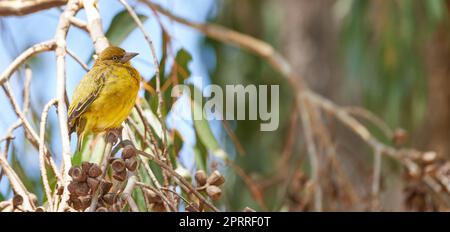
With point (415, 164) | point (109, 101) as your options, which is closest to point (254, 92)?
point (415, 164)

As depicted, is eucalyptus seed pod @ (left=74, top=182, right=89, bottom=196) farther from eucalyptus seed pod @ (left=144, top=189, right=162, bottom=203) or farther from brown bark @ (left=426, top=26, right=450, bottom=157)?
brown bark @ (left=426, top=26, right=450, bottom=157)

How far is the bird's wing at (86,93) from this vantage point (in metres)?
1.69

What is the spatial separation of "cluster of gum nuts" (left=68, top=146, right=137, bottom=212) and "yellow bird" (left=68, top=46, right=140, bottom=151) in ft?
0.70

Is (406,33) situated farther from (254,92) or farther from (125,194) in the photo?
(125,194)

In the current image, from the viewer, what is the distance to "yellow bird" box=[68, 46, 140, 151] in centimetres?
166

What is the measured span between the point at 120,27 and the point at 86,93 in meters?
0.92

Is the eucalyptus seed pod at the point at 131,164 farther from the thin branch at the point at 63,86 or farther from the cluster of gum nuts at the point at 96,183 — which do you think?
the thin branch at the point at 63,86

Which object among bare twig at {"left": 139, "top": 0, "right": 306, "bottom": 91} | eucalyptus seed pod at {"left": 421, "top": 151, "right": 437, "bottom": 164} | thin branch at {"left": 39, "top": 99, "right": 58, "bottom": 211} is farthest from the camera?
bare twig at {"left": 139, "top": 0, "right": 306, "bottom": 91}

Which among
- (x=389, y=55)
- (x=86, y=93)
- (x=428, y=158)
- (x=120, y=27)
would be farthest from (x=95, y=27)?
(x=389, y=55)

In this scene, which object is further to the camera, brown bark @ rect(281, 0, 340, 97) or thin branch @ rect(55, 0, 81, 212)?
brown bark @ rect(281, 0, 340, 97)

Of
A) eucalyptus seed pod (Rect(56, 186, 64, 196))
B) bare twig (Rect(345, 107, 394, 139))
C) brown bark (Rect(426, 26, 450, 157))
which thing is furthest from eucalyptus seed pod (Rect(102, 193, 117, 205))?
brown bark (Rect(426, 26, 450, 157))

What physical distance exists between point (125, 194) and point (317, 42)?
3.97 m

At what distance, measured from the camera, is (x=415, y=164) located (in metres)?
2.80
